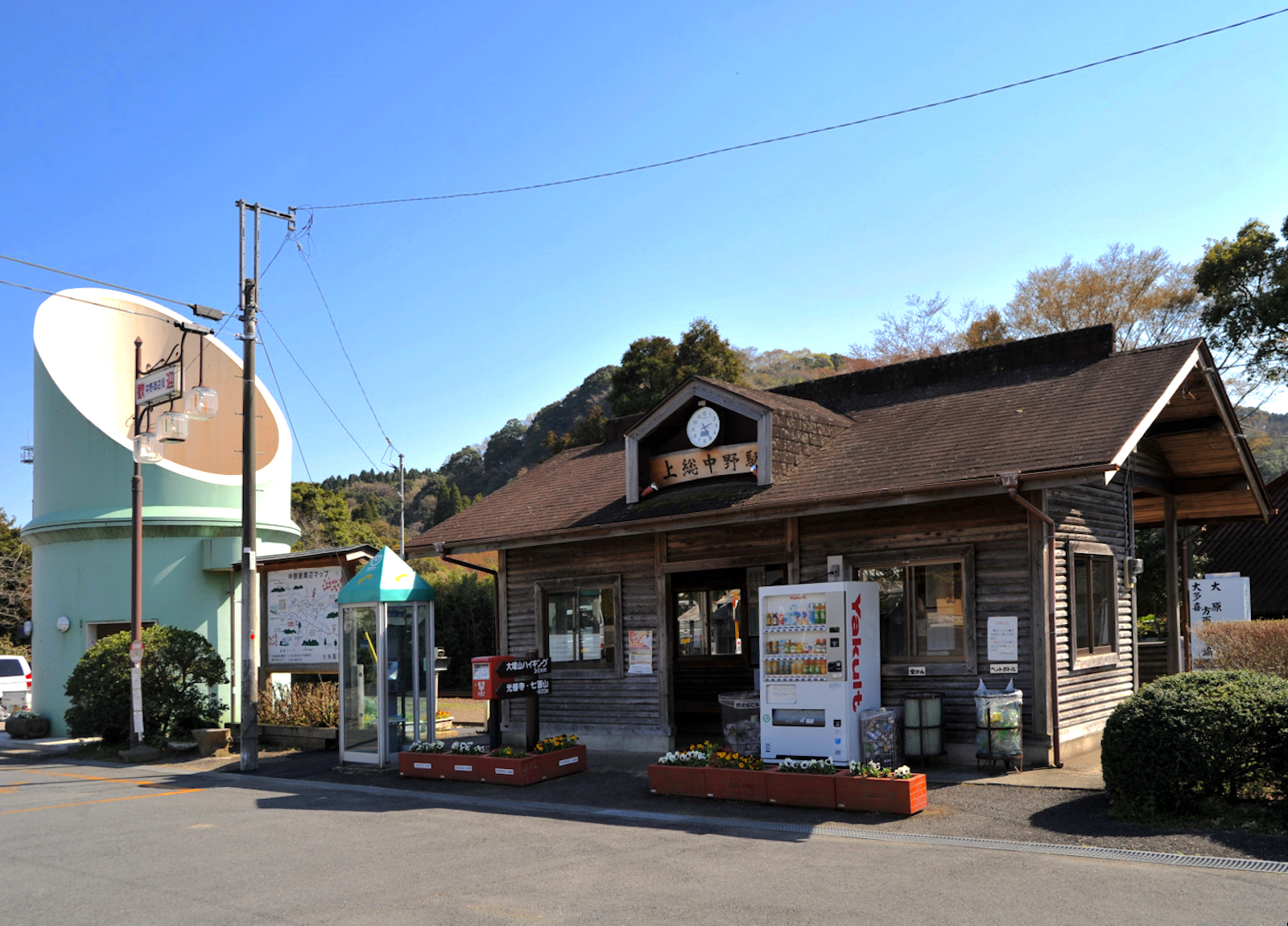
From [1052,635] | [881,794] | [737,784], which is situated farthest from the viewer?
[1052,635]

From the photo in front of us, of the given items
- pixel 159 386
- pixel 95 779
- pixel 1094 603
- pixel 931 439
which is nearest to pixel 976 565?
pixel 931 439

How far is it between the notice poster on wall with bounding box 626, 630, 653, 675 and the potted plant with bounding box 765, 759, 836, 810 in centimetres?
449

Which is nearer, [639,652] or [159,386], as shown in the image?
[639,652]

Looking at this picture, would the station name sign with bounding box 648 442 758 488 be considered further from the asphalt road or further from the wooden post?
the wooden post

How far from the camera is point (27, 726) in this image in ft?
70.3

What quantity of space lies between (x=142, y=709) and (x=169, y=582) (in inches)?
162

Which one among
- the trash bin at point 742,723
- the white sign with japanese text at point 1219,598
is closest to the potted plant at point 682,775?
the trash bin at point 742,723

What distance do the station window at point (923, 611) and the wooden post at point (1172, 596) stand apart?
224 inches

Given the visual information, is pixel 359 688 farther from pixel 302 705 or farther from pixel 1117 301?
pixel 1117 301

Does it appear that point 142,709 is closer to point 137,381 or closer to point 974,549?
point 137,381

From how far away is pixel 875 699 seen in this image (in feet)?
39.2

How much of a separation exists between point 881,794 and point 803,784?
0.87 meters

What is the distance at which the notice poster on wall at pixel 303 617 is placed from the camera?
1789 centimetres

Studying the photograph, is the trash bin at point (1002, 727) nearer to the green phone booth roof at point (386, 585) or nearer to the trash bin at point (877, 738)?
the trash bin at point (877, 738)
